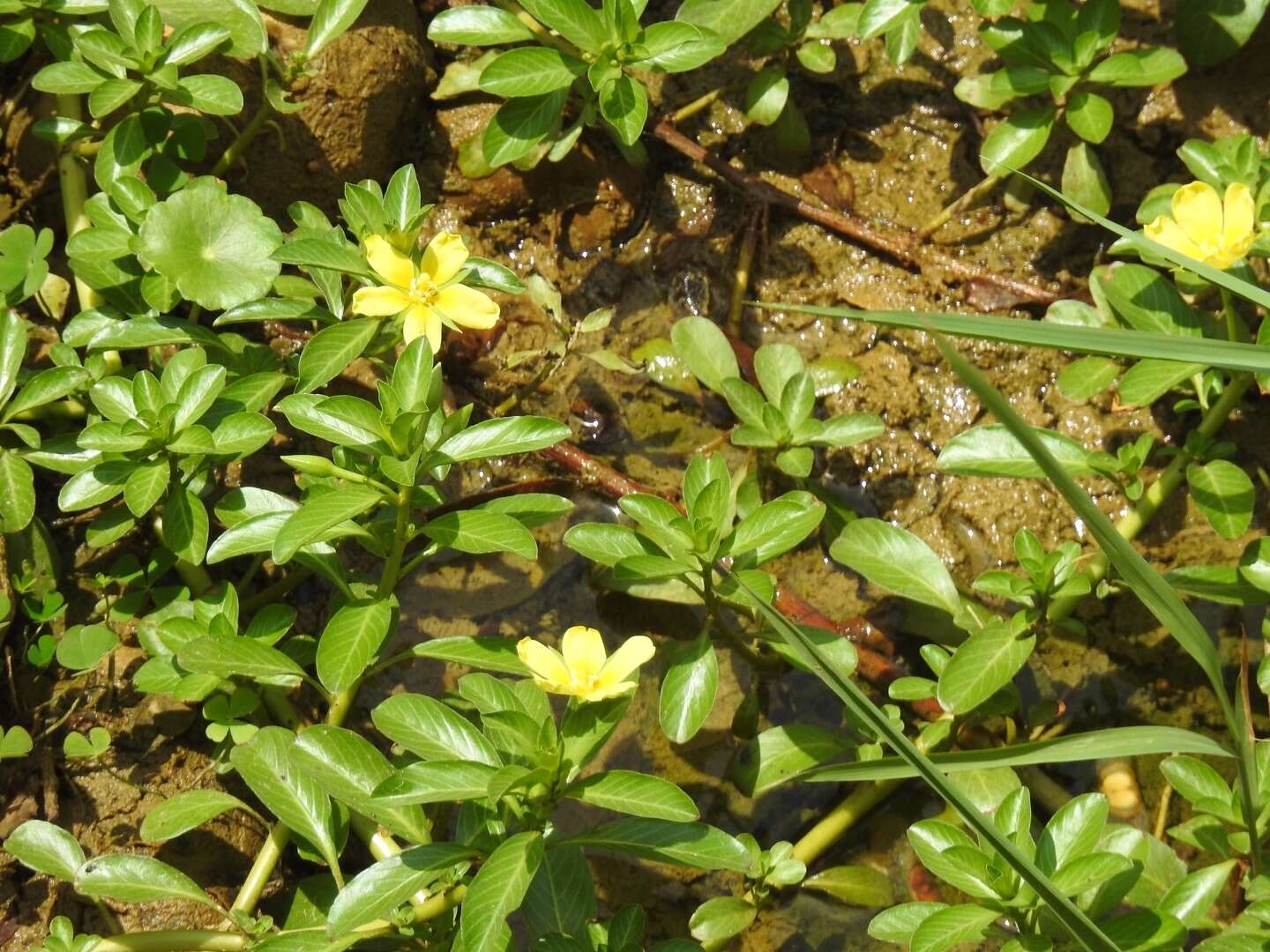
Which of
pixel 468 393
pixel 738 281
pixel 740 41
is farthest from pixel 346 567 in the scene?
pixel 740 41

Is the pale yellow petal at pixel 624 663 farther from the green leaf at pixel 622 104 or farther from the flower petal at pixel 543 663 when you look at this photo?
the green leaf at pixel 622 104

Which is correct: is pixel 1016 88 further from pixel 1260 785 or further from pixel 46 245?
pixel 46 245

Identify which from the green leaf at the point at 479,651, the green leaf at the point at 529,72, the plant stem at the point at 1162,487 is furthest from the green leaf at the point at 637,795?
the green leaf at the point at 529,72

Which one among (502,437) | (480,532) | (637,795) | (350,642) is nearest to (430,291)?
(502,437)

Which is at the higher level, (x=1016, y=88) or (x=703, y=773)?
(x=1016, y=88)

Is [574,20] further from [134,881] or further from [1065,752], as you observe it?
[134,881]
